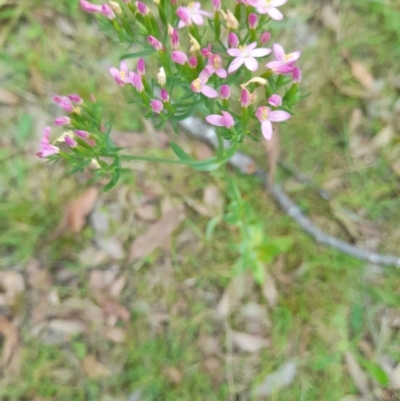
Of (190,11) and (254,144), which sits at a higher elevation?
(190,11)

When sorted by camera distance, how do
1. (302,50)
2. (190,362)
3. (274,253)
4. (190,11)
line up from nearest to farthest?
(190,11) → (274,253) → (190,362) → (302,50)

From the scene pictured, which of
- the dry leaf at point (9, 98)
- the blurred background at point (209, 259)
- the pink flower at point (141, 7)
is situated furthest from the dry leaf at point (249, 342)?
the dry leaf at point (9, 98)

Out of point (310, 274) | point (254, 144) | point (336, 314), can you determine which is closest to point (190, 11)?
point (254, 144)

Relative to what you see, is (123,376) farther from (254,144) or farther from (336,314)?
(254,144)

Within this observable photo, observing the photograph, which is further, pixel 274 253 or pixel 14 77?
pixel 14 77

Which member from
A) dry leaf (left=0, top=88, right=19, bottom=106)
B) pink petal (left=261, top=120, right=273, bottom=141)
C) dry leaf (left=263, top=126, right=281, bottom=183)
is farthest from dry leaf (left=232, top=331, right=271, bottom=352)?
dry leaf (left=0, top=88, right=19, bottom=106)

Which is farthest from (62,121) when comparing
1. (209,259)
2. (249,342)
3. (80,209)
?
(249,342)
